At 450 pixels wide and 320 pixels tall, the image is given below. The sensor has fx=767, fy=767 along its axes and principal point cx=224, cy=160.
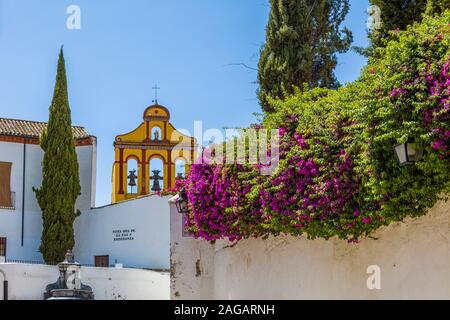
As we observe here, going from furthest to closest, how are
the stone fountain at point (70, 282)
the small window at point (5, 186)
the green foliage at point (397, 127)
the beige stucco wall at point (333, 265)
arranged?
the small window at point (5, 186)
the stone fountain at point (70, 282)
the beige stucco wall at point (333, 265)
the green foliage at point (397, 127)

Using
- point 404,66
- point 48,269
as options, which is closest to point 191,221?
point 404,66

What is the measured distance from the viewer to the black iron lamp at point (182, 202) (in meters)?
11.8

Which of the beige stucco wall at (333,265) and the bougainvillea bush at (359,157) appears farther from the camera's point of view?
the beige stucco wall at (333,265)

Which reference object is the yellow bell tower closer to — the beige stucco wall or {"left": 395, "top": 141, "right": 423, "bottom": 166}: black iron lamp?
the beige stucco wall

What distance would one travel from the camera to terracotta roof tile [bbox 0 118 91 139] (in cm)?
2899

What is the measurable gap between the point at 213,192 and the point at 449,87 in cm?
470

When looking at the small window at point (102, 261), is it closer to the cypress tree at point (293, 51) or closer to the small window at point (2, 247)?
the small window at point (2, 247)

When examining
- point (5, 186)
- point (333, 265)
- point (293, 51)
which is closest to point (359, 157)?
point (333, 265)

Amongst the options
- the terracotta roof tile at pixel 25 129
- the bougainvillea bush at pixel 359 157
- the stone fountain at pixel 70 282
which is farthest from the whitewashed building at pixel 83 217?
the bougainvillea bush at pixel 359 157

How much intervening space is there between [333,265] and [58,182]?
64.4ft

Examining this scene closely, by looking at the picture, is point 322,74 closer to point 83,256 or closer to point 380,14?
point 380,14

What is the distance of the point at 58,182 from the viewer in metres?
27.3

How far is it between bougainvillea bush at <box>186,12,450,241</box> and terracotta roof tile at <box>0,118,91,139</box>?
19959 mm

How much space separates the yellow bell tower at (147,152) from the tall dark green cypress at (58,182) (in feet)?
6.08
